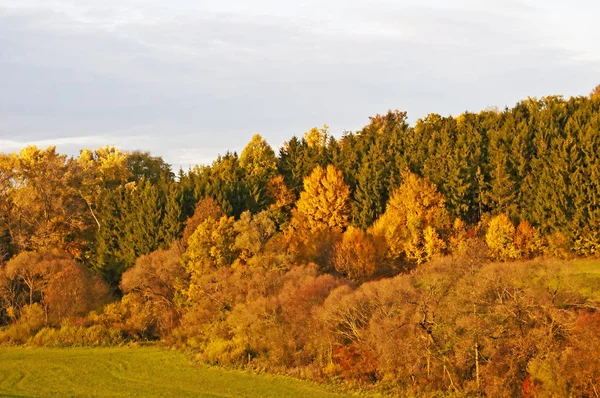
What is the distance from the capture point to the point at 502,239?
221 feet

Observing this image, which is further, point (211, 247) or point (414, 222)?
point (414, 222)

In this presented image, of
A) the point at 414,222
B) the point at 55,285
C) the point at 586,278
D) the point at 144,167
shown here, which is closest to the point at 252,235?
the point at 414,222

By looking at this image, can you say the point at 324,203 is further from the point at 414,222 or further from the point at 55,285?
the point at 55,285

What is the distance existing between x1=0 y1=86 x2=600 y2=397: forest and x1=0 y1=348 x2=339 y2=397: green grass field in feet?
8.10

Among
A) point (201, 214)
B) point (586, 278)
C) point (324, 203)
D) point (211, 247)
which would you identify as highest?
point (324, 203)

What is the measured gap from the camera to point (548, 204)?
Result: 68.9m

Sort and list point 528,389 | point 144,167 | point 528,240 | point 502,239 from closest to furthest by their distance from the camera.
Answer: point 528,389
point 502,239
point 528,240
point 144,167

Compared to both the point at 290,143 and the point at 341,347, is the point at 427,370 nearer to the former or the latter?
the point at 341,347

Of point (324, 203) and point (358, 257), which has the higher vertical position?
point (324, 203)

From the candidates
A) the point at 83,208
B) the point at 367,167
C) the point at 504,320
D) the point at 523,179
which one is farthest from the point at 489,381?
the point at 83,208

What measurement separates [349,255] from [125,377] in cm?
2451

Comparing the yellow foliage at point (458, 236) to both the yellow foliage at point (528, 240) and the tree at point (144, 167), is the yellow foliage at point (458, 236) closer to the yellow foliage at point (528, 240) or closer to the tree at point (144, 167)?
the yellow foliage at point (528, 240)

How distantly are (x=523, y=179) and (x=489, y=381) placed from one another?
3487cm

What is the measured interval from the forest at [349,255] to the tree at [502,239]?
0.16 m
